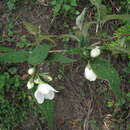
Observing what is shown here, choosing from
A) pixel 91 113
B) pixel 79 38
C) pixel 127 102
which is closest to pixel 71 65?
pixel 91 113

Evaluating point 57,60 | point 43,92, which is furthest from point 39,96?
point 57,60

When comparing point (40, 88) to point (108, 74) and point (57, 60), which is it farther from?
point (108, 74)

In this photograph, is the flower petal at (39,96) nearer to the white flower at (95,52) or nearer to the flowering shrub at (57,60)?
the flowering shrub at (57,60)

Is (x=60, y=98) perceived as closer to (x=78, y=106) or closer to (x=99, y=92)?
(x=78, y=106)

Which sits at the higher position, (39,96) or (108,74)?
(108,74)

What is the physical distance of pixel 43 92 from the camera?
137 cm

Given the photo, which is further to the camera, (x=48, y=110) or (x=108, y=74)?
(x=48, y=110)

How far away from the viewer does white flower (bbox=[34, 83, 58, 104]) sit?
54.2 inches

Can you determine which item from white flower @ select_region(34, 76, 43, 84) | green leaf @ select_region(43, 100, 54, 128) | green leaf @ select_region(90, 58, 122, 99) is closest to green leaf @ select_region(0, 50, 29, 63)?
white flower @ select_region(34, 76, 43, 84)

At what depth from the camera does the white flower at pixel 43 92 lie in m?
1.38

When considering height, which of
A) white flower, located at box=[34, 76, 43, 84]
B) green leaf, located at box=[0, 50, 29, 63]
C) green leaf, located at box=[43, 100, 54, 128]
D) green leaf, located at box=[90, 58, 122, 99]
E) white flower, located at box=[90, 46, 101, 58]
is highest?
white flower, located at box=[90, 46, 101, 58]

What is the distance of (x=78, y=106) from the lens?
254cm

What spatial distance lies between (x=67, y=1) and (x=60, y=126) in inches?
50.2

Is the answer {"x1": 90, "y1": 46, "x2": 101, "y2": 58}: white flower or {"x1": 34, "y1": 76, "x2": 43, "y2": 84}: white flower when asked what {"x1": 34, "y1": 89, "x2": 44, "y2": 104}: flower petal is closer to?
{"x1": 34, "y1": 76, "x2": 43, "y2": 84}: white flower
